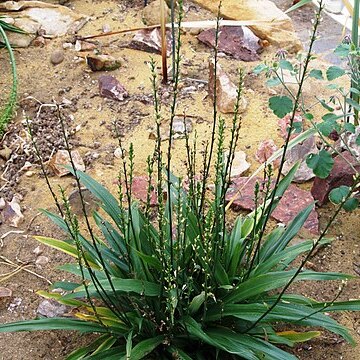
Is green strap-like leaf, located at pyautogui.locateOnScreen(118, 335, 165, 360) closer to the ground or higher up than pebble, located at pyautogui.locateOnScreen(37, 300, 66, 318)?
higher up

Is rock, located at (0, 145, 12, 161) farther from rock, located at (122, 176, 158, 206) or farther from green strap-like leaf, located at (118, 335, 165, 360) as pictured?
green strap-like leaf, located at (118, 335, 165, 360)

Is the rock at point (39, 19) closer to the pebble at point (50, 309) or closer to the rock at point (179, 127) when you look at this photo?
the rock at point (179, 127)

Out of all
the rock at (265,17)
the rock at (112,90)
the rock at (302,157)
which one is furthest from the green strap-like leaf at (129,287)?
the rock at (265,17)

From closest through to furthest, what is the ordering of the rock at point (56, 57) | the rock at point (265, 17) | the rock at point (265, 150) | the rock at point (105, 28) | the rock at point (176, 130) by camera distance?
the rock at point (265, 150) < the rock at point (176, 130) < the rock at point (56, 57) < the rock at point (265, 17) < the rock at point (105, 28)

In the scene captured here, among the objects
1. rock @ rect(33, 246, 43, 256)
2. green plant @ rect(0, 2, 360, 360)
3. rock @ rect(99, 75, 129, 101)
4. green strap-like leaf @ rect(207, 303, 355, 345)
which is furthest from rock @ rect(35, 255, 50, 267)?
rock @ rect(99, 75, 129, 101)

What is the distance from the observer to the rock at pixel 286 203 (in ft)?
8.96

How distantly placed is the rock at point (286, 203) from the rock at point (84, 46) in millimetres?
1598

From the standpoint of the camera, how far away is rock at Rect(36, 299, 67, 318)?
7.85 feet

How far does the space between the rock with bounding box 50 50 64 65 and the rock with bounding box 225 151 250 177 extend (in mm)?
1429

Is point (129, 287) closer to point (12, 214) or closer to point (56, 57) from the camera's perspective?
point (12, 214)

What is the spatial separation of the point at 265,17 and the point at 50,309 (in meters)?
2.69

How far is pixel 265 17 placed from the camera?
14.2 feet

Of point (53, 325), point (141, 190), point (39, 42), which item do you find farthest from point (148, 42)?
point (53, 325)

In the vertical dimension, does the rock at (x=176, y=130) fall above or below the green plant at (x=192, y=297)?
below
